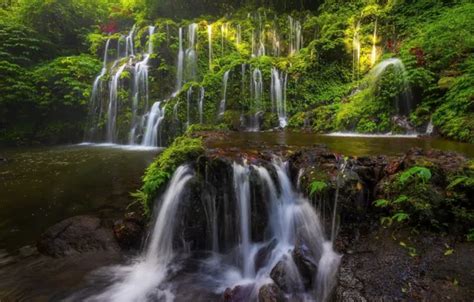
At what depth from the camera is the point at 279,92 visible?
46.9 feet

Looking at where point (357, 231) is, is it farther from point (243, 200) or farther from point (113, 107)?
point (113, 107)

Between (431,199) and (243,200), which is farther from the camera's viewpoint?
(243,200)

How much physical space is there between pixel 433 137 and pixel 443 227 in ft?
19.8

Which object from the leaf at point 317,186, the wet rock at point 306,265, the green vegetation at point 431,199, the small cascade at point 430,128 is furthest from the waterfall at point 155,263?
the small cascade at point 430,128

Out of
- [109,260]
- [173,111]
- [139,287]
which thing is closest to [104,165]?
[173,111]

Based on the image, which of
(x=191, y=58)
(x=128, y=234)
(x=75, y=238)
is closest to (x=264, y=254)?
(x=128, y=234)

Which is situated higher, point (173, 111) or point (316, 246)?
point (173, 111)

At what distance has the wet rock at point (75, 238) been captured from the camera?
505 cm

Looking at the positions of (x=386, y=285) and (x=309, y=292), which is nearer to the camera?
(x=386, y=285)

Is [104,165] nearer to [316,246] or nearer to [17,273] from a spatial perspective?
[17,273]

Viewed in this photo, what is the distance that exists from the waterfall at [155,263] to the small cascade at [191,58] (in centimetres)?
1260

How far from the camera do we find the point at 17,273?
4395 millimetres

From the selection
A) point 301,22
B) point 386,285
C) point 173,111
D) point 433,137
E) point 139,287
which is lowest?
point 139,287

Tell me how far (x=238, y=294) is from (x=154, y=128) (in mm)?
11273
